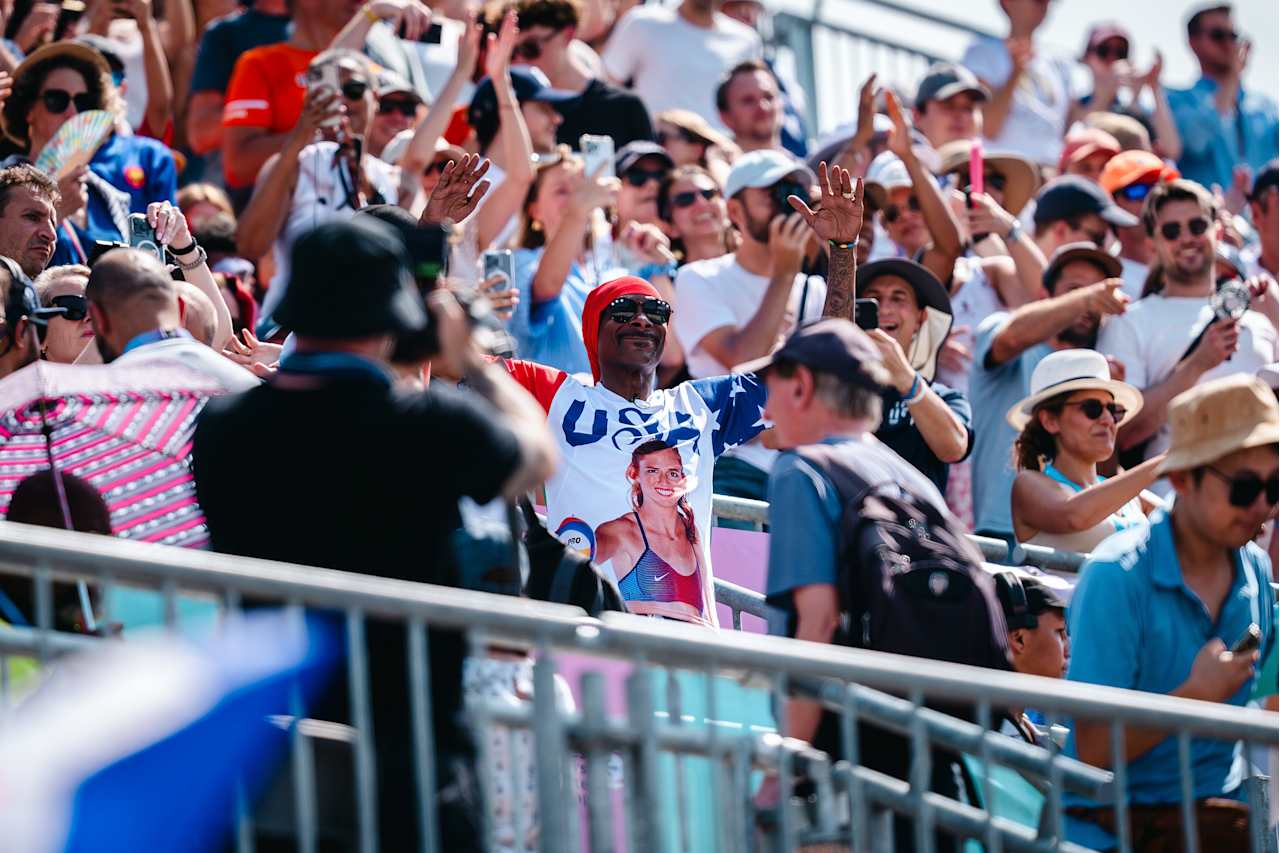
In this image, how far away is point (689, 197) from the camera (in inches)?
361

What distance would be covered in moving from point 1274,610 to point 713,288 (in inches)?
138

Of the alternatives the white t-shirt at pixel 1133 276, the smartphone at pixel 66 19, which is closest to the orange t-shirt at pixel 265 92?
the smartphone at pixel 66 19

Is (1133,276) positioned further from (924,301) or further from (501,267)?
(501,267)

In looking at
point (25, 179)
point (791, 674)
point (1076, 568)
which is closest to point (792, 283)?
point (1076, 568)

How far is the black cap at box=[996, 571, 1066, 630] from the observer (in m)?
6.39

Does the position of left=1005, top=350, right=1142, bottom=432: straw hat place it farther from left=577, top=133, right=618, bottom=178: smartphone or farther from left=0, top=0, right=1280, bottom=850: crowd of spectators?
left=577, top=133, right=618, bottom=178: smartphone

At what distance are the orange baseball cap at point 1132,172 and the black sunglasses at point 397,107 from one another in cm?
369

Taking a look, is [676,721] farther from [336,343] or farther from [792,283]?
[792,283]

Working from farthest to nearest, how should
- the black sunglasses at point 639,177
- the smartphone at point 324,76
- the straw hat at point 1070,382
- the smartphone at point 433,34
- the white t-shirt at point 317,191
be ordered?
1. the smartphone at point 433,34
2. the black sunglasses at point 639,177
3. the smartphone at point 324,76
4. the white t-shirt at point 317,191
5. the straw hat at point 1070,382

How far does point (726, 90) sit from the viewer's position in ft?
36.4

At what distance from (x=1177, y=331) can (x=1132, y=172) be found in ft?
6.69

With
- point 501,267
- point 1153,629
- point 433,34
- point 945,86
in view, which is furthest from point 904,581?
point 945,86

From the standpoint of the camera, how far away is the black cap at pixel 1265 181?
34.2 ft

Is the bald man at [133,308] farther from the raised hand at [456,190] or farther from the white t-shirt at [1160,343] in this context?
the white t-shirt at [1160,343]
